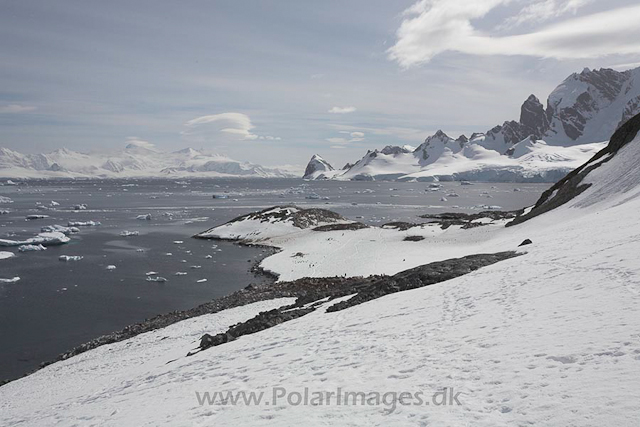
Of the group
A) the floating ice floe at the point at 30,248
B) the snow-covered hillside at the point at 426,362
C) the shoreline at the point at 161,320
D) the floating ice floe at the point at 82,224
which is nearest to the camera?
the snow-covered hillside at the point at 426,362

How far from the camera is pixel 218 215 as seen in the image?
314ft

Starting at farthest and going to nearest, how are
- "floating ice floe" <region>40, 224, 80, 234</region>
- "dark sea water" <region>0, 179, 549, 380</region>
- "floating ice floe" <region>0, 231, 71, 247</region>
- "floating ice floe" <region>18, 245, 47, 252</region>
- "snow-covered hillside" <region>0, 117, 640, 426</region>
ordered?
"floating ice floe" <region>40, 224, 80, 234</region>, "floating ice floe" <region>0, 231, 71, 247</region>, "floating ice floe" <region>18, 245, 47, 252</region>, "dark sea water" <region>0, 179, 549, 380</region>, "snow-covered hillside" <region>0, 117, 640, 426</region>

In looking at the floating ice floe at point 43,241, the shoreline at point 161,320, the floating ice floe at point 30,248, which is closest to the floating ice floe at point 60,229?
the floating ice floe at point 43,241

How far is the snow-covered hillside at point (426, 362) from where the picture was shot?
701 cm

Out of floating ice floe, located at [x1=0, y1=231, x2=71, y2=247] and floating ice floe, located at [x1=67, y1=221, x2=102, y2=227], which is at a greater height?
floating ice floe, located at [x1=67, y1=221, x2=102, y2=227]

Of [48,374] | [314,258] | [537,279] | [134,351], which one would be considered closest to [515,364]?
[537,279]

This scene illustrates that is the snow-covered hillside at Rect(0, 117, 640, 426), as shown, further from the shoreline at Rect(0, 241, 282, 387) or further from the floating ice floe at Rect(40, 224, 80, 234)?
the floating ice floe at Rect(40, 224, 80, 234)

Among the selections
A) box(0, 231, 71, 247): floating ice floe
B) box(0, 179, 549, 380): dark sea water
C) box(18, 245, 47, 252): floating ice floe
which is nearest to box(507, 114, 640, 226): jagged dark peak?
box(0, 179, 549, 380): dark sea water

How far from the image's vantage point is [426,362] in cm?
937

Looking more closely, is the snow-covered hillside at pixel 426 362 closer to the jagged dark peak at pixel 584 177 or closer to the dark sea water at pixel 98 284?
the dark sea water at pixel 98 284

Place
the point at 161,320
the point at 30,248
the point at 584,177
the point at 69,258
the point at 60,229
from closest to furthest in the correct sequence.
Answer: the point at 161,320, the point at 584,177, the point at 69,258, the point at 30,248, the point at 60,229

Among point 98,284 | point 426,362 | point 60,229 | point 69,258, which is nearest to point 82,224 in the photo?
point 60,229

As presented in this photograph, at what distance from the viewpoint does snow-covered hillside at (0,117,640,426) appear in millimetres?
7012

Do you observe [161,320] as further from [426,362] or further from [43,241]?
[43,241]
